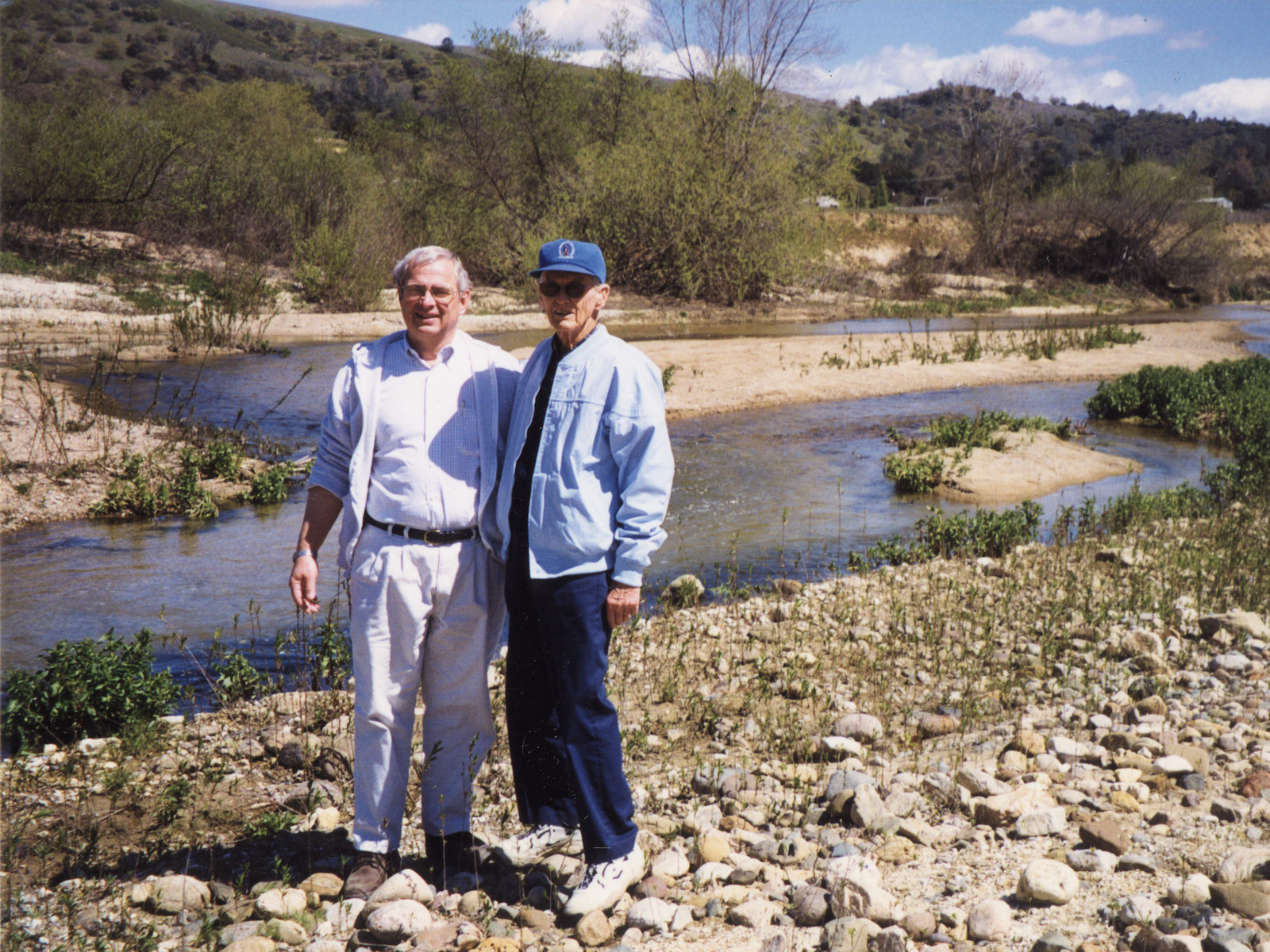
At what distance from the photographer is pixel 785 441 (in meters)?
14.8

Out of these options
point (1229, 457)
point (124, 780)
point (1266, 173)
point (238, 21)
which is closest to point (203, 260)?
point (1229, 457)

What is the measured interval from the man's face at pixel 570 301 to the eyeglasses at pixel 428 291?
33 centimetres

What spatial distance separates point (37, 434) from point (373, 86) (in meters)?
77.0

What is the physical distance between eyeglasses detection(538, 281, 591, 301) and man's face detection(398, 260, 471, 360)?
0.29 m

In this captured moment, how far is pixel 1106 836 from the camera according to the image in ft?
12.5

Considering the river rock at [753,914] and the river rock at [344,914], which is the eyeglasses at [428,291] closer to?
the river rock at [344,914]

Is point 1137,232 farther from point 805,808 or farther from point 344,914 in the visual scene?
point 344,914

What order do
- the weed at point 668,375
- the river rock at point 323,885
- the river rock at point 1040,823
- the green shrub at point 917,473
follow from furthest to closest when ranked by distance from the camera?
the weed at point 668,375, the green shrub at point 917,473, the river rock at point 1040,823, the river rock at point 323,885

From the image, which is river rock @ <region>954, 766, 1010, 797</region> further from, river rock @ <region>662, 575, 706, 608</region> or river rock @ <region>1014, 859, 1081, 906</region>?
river rock @ <region>662, 575, 706, 608</region>

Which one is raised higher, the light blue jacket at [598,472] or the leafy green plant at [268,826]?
the light blue jacket at [598,472]

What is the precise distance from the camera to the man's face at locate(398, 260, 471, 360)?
3.52 m

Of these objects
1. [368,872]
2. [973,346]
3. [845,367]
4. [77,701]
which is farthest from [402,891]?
[973,346]

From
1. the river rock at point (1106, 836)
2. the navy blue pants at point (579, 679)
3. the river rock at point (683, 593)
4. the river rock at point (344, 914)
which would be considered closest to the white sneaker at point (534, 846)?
the navy blue pants at point (579, 679)

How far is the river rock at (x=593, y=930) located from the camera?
3.33m
